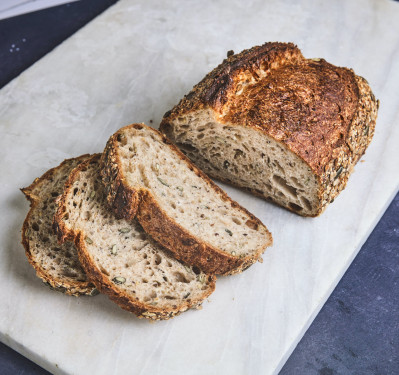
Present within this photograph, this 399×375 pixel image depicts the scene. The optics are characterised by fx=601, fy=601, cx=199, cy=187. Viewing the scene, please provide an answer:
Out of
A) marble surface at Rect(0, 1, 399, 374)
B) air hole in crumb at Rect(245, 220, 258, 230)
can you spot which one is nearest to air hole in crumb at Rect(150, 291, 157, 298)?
marble surface at Rect(0, 1, 399, 374)

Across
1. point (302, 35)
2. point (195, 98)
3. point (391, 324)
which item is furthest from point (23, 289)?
point (302, 35)

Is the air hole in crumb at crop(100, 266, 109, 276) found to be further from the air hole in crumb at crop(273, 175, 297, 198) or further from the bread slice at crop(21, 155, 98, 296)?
the air hole in crumb at crop(273, 175, 297, 198)

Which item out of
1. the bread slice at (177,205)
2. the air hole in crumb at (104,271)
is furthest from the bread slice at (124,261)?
the bread slice at (177,205)

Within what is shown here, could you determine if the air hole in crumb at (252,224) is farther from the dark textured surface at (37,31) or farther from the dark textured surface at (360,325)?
the dark textured surface at (37,31)

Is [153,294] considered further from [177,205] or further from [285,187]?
[285,187]

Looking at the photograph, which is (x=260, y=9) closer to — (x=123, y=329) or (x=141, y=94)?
(x=141, y=94)

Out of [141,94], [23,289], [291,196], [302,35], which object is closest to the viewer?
[23,289]
